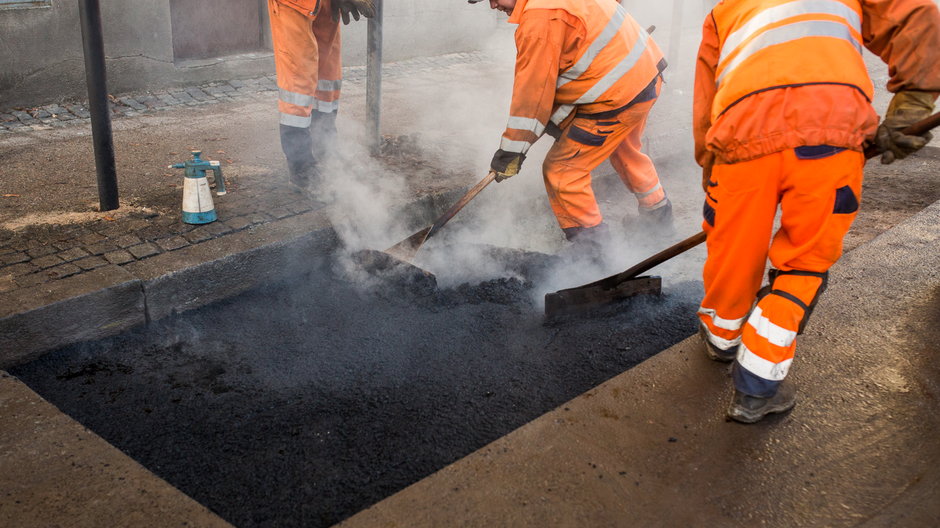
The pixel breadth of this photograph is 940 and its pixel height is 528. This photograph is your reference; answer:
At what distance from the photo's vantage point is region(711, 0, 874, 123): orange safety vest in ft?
7.82

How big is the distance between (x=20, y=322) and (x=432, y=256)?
2.04 meters

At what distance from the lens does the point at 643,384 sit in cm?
287

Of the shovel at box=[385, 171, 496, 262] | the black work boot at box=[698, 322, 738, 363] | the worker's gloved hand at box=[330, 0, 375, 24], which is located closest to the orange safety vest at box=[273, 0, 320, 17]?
the worker's gloved hand at box=[330, 0, 375, 24]

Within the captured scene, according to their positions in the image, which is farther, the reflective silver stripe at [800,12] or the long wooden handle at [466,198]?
the long wooden handle at [466,198]

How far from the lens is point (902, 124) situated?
2.53 m

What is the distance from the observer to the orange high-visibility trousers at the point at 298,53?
14.3 feet

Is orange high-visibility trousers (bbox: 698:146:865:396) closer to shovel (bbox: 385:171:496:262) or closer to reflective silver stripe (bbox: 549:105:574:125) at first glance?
reflective silver stripe (bbox: 549:105:574:125)

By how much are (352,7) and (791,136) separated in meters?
3.07

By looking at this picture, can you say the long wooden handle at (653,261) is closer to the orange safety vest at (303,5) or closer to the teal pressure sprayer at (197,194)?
the teal pressure sprayer at (197,194)

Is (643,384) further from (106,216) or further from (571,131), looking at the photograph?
(106,216)

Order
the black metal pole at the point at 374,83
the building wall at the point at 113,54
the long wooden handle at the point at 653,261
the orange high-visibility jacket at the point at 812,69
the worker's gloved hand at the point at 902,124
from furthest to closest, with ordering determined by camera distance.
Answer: the building wall at the point at 113,54, the black metal pole at the point at 374,83, the long wooden handle at the point at 653,261, the worker's gloved hand at the point at 902,124, the orange high-visibility jacket at the point at 812,69

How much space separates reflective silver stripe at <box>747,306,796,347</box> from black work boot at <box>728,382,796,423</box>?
0.19m

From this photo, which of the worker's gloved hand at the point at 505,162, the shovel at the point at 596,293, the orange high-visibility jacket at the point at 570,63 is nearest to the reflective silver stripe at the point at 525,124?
the orange high-visibility jacket at the point at 570,63

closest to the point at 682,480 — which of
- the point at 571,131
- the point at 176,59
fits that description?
the point at 571,131
